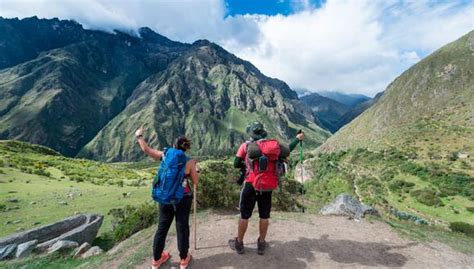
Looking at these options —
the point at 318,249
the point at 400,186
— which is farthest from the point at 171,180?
the point at 400,186

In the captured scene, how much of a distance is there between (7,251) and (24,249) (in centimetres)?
59

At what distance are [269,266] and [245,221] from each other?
4.38ft

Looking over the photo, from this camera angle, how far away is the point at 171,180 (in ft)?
24.6

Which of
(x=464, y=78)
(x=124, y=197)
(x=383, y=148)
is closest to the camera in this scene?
(x=124, y=197)

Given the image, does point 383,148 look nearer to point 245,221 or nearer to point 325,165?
point 325,165

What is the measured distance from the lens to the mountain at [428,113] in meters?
93.2

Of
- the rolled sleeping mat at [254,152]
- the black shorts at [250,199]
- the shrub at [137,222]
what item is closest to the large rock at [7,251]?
the shrub at [137,222]

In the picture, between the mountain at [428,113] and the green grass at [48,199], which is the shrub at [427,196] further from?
the green grass at [48,199]

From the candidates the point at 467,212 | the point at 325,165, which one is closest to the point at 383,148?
the point at 325,165

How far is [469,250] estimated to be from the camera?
11031mm

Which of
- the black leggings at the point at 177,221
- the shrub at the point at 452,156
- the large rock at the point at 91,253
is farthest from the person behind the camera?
the shrub at the point at 452,156

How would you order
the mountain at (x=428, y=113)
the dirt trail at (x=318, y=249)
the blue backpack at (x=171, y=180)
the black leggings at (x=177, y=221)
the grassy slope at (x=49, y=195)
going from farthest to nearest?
the mountain at (x=428, y=113)
the grassy slope at (x=49, y=195)
the dirt trail at (x=318, y=249)
the black leggings at (x=177, y=221)
the blue backpack at (x=171, y=180)

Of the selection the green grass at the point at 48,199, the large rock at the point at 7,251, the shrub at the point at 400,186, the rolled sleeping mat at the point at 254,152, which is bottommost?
the shrub at the point at 400,186

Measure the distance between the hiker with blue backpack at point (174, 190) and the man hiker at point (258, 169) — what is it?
1.46 m
